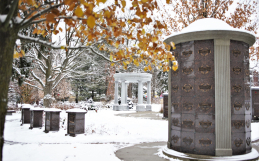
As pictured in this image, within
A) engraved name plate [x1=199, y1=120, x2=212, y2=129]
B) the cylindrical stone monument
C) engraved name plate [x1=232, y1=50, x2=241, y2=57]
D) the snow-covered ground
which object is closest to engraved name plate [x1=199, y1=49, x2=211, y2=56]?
engraved name plate [x1=232, y1=50, x2=241, y2=57]

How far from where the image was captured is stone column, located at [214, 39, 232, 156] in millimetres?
5250

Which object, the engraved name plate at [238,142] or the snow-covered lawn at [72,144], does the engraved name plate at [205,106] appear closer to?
the engraved name plate at [238,142]

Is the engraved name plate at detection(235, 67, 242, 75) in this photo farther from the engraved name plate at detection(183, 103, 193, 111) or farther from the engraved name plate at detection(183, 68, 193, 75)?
the engraved name plate at detection(183, 103, 193, 111)

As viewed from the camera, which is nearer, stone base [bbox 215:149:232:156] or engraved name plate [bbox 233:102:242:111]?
stone base [bbox 215:149:232:156]

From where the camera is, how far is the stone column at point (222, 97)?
17.2ft

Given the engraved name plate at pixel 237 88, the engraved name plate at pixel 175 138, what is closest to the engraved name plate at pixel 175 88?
the engraved name plate at pixel 175 138

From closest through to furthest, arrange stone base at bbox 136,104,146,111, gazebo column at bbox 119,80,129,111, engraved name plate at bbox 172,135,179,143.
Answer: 1. engraved name plate at bbox 172,135,179,143
2. stone base at bbox 136,104,146,111
3. gazebo column at bbox 119,80,129,111

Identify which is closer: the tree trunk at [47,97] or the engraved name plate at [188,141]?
the engraved name plate at [188,141]

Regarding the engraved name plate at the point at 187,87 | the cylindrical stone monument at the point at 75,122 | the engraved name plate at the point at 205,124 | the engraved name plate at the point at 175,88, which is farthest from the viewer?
the cylindrical stone monument at the point at 75,122

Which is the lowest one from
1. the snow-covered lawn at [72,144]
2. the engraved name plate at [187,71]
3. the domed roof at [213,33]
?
the snow-covered lawn at [72,144]

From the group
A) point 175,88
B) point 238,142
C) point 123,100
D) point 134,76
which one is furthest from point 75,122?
point 123,100

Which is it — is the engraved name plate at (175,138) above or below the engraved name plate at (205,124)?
below

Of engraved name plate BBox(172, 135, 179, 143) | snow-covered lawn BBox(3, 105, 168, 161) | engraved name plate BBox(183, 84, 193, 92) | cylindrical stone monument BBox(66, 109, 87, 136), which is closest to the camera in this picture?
snow-covered lawn BBox(3, 105, 168, 161)

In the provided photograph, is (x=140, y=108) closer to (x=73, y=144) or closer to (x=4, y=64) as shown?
(x=73, y=144)
